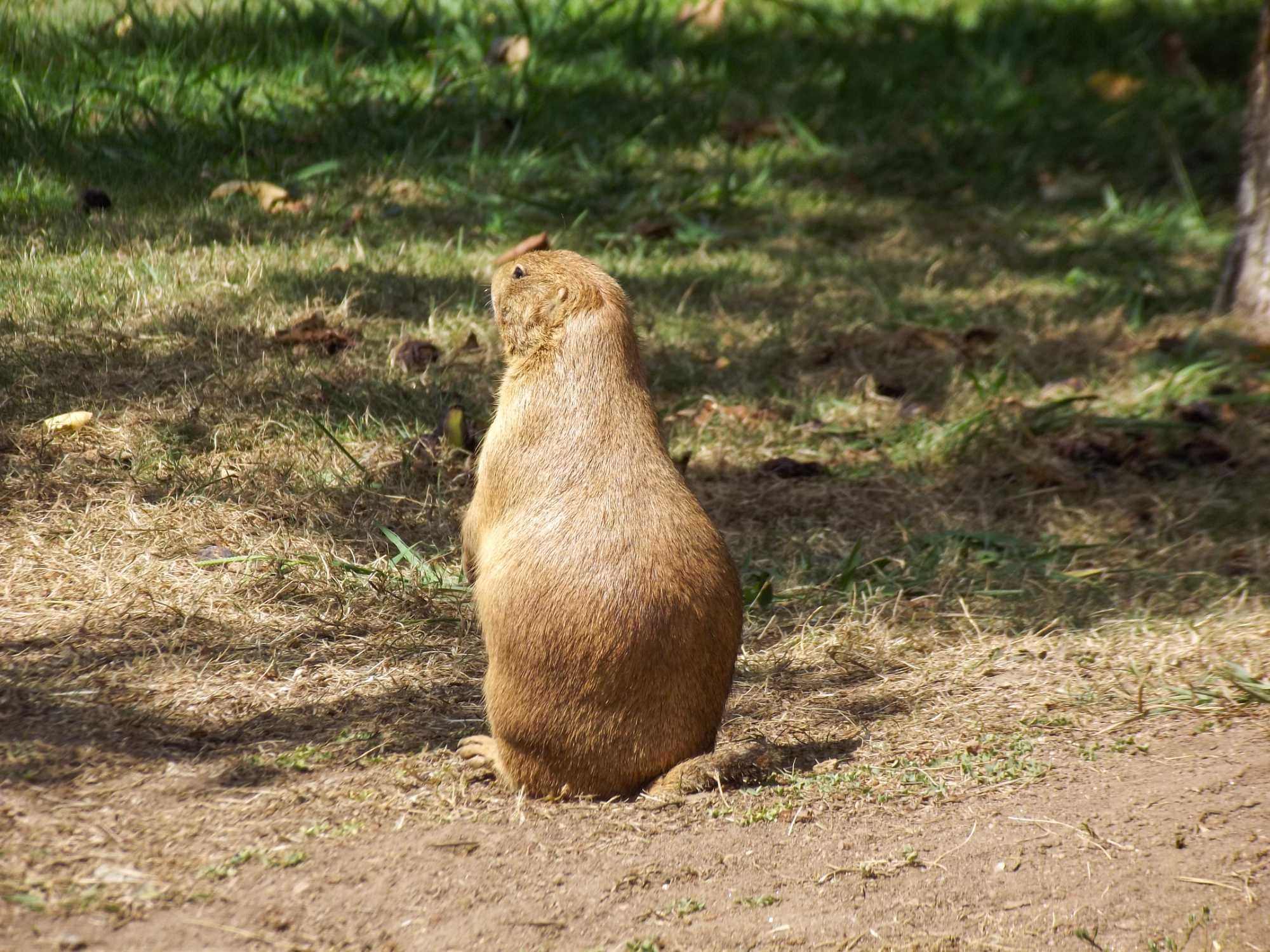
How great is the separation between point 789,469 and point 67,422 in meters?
2.36

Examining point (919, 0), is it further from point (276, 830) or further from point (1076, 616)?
point (276, 830)

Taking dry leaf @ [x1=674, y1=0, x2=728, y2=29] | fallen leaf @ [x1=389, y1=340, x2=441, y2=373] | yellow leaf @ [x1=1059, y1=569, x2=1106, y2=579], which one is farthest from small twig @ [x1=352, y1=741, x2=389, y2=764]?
dry leaf @ [x1=674, y1=0, x2=728, y2=29]

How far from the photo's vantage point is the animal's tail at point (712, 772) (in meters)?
2.85

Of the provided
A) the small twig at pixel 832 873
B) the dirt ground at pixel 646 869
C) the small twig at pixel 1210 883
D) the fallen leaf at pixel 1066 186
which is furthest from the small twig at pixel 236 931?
the fallen leaf at pixel 1066 186

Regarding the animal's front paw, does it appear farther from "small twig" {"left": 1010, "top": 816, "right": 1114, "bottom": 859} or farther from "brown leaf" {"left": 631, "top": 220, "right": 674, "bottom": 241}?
"brown leaf" {"left": 631, "top": 220, "right": 674, "bottom": 241}

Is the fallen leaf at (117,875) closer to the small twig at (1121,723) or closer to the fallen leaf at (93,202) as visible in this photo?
the small twig at (1121,723)

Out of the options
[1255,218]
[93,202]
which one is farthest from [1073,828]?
[93,202]

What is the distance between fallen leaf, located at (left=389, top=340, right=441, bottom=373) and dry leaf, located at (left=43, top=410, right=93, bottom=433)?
111 cm

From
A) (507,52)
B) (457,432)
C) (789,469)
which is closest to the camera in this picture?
(457,432)

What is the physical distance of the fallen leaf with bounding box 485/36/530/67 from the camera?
702 cm

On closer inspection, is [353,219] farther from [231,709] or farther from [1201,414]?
[1201,414]

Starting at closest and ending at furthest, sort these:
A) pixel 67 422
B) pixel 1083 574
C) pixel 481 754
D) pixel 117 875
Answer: pixel 117 875 < pixel 481 754 < pixel 67 422 < pixel 1083 574

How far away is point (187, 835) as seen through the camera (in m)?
2.59

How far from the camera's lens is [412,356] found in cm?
491
